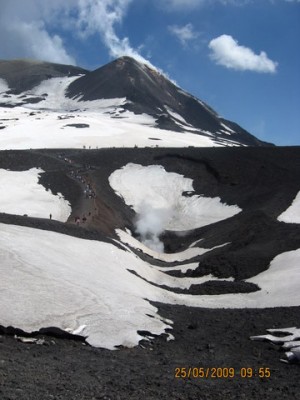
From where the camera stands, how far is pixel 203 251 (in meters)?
50.0

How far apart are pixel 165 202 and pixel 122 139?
64.5 m

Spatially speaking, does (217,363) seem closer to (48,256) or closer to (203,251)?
(48,256)

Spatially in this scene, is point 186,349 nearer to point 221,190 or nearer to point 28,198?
point 28,198

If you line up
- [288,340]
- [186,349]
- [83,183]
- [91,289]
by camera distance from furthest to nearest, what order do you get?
[83,183] < [91,289] < [288,340] < [186,349]

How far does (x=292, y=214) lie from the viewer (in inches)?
2226

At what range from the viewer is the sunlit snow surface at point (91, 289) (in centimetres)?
1894

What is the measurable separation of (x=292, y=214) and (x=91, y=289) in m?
38.0

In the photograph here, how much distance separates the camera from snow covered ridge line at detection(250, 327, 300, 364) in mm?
18264

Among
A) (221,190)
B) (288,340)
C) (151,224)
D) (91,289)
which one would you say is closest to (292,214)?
(151,224)

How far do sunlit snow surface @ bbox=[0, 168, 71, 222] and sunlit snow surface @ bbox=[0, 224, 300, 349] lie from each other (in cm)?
1897

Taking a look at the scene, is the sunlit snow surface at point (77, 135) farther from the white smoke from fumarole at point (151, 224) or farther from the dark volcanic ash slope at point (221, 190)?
the white smoke from fumarole at point (151, 224)

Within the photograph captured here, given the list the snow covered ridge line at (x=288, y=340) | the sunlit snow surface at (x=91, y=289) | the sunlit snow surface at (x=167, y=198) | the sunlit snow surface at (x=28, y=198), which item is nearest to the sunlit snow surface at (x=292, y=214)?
the sunlit snow surface at (x=167, y=198)

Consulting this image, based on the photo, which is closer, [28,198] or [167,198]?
[28,198]

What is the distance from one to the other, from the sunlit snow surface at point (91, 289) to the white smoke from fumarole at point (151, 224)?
2066 cm
